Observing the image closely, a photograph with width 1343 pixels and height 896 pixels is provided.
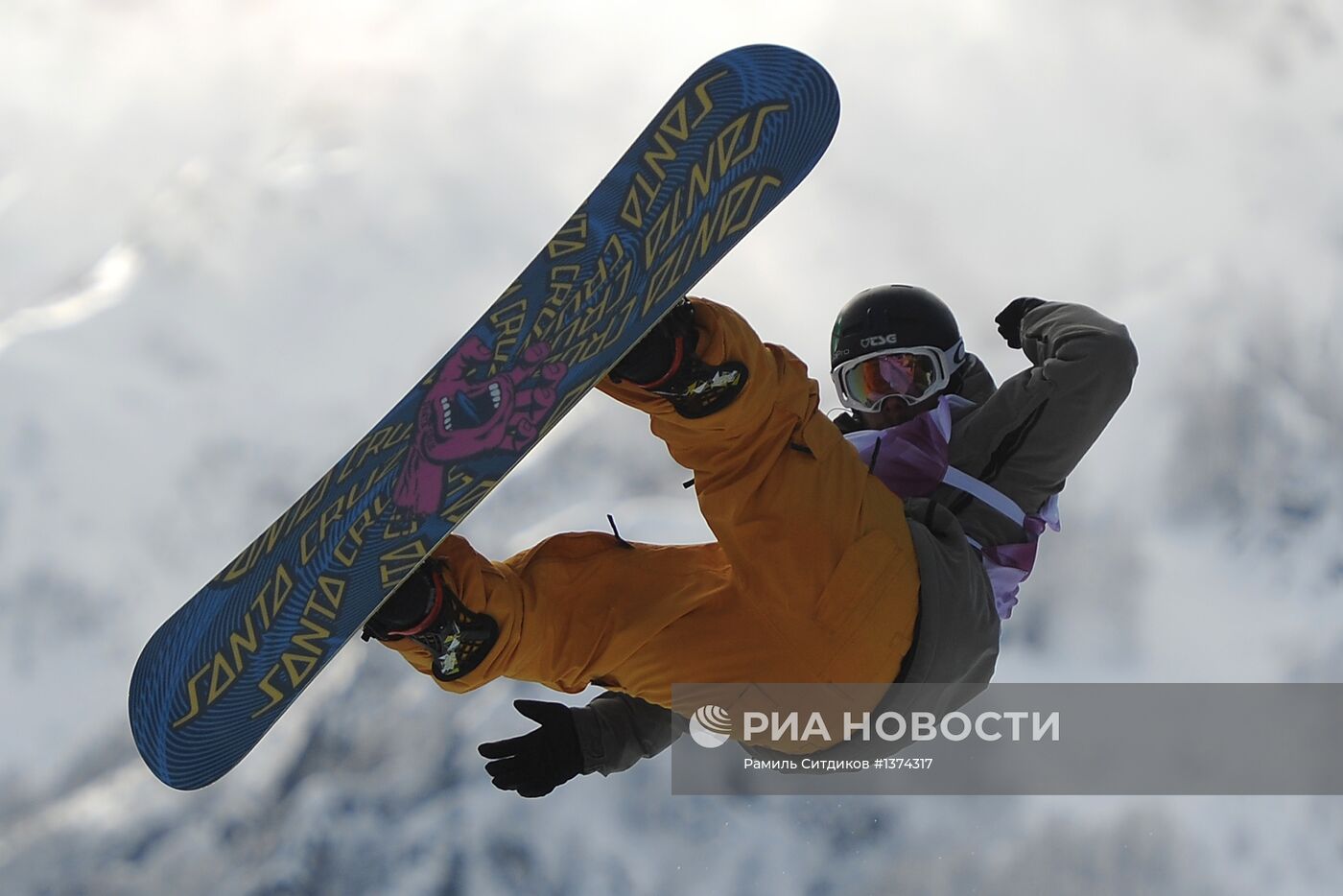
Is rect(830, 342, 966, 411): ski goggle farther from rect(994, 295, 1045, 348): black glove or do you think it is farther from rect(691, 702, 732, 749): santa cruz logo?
rect(691, 702, 732, 749): santa cruz logo

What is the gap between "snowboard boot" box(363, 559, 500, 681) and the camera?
15.0 feet

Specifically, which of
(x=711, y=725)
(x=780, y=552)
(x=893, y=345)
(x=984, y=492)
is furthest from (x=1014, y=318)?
(x=711, y=725)

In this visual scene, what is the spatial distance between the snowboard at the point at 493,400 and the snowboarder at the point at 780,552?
7.4 inches

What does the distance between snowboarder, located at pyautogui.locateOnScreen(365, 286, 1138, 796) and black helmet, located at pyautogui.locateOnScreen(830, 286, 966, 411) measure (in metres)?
0.17

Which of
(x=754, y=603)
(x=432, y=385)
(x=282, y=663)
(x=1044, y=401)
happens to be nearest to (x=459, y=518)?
(x=432, y=385)

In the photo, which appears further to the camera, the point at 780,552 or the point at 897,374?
the point at 897,374

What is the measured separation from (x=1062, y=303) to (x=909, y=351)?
676 mm

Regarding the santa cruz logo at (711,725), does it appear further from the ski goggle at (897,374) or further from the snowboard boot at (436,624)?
the ski goggle at (897,374)

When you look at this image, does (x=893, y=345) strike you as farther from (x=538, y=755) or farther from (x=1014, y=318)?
(x=538, y=755)

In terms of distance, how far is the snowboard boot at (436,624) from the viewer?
457 centimetres

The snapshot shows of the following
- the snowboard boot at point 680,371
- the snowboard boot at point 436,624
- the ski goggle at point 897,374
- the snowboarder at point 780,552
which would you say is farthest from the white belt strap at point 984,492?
the snowboard boot at point 436,624

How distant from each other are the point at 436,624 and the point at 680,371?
1.20 metres

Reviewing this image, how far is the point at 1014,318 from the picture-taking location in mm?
5695

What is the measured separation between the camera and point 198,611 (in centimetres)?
473
